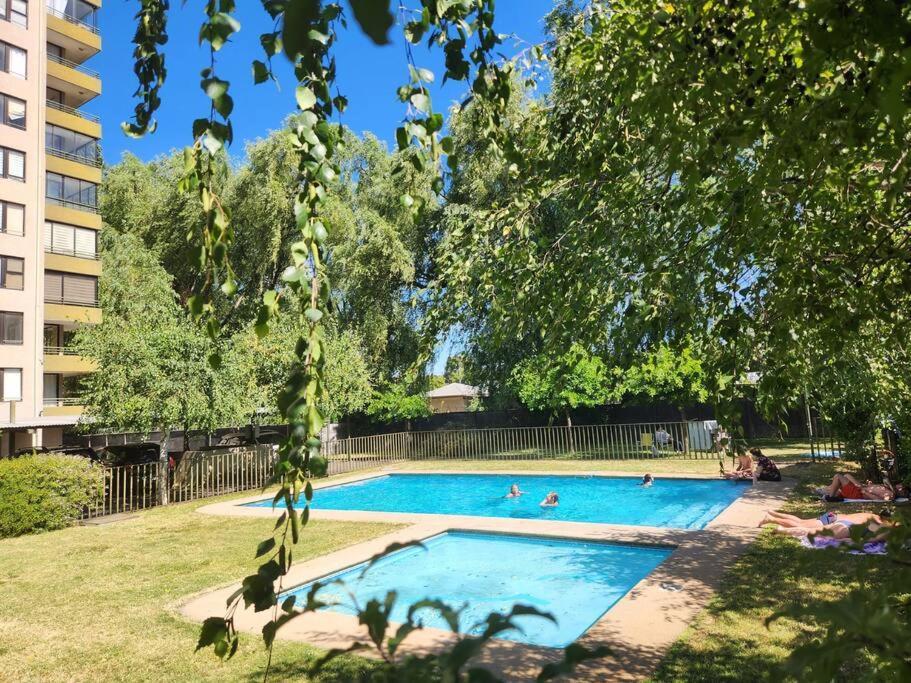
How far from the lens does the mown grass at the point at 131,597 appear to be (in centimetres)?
539

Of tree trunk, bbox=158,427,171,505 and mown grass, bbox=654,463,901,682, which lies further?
tree trunk, bbox=158,427,171,505

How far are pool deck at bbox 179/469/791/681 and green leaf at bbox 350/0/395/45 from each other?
164 cm

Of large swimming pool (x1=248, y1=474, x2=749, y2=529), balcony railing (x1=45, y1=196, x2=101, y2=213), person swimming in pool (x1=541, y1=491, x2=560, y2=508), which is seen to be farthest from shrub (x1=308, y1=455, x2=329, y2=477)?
balcony railing (x1=45, y1=196, x2=101, y2=213)

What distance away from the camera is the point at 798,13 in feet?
7.84

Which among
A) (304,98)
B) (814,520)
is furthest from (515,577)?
(304,98)

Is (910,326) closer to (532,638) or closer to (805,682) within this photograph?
(805,682)

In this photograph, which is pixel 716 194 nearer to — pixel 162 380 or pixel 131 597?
pixel 131 597

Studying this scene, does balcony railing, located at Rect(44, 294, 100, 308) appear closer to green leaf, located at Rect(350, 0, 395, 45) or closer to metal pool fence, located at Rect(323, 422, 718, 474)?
metal pool fence, located at Rect(323, 422, 718, 474)

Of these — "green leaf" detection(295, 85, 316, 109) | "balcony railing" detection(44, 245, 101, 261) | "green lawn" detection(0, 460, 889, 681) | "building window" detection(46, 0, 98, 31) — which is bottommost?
"green lawn" detection(0, 460, 889, 681)

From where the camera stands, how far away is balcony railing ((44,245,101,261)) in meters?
29.8

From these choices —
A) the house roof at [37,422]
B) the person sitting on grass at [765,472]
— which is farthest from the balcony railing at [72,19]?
the person sitting on grass at [765,472]

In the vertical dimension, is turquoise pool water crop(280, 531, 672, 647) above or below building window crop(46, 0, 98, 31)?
below

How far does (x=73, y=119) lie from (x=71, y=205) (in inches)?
180

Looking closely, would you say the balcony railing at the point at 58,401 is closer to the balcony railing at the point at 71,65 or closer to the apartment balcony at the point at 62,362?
the apartment balcony at the point at 62,362
